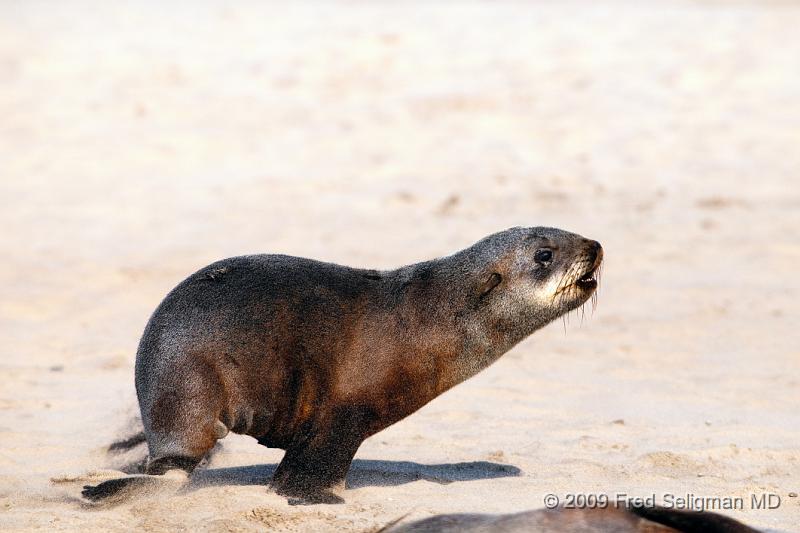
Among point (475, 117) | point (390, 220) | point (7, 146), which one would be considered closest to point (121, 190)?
point (7, 146)

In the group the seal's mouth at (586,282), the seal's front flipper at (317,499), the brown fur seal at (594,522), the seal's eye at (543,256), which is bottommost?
the seal's front flipper at (317,499)

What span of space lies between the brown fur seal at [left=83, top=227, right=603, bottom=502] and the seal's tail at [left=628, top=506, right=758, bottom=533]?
168 centimetres

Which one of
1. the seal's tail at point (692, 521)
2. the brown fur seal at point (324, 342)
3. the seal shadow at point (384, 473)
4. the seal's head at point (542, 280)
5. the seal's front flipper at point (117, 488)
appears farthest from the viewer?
the seal's head at point (542, 280)

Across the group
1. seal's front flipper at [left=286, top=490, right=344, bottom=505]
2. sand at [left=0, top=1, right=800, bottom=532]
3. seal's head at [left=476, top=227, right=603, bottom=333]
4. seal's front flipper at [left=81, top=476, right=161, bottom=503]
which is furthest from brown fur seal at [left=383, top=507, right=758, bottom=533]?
seal's head at [left=476, top=227, right=603, bottom=333]

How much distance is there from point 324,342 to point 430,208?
584cm

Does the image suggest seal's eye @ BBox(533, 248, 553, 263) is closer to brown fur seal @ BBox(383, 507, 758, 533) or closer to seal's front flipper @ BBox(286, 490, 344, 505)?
seal's front flipper @ BBox(286, 490, 344, 505)

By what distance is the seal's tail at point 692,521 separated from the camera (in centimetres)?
373

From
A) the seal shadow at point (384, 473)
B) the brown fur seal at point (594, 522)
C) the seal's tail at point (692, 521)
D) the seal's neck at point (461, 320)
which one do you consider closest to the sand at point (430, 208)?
the seal shadow at point (384, 473)

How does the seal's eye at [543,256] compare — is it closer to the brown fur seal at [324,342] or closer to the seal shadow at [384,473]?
the brown fur seal at [324,342]

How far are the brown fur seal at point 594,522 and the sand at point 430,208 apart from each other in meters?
0.87

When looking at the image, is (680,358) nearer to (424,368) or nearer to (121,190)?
(424,368)

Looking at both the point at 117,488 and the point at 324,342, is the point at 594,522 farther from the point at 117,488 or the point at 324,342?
the point at 117,488

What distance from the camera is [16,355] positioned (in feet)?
26.0

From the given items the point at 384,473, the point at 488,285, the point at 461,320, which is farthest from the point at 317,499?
the point at 488,285
